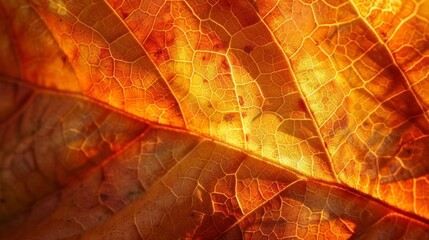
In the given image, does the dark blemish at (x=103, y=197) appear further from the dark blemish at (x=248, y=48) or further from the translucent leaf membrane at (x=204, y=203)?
the dark blemish at (x=248, y=48)

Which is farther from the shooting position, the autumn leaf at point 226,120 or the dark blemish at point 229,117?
the dark blemish at point 229,117

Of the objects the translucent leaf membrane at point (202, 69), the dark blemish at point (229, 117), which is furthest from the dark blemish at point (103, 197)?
the dark blemish at point (229, 117)

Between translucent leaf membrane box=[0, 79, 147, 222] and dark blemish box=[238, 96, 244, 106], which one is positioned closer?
dark blemish box=[238, 96, 244, 106]

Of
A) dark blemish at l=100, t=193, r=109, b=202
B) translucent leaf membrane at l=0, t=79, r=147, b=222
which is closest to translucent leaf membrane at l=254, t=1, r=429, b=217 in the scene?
translucent leaf membrane at l=0, t=79, r=147, b=222

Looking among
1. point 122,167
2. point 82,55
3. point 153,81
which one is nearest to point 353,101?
point 153,81

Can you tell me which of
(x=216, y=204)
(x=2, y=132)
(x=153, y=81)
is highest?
(x=2, y=132)

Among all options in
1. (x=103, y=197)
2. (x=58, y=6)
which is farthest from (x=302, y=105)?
(x=58, y=6)

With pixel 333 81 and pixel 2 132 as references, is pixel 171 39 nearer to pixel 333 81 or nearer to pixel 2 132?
pixel 333 81

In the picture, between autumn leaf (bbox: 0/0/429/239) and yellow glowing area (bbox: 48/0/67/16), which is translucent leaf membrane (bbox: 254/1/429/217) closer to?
autumn leaf (bbox: 0/0/429/239)
